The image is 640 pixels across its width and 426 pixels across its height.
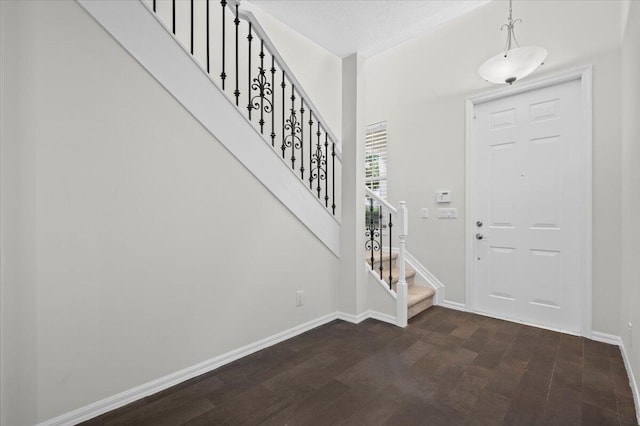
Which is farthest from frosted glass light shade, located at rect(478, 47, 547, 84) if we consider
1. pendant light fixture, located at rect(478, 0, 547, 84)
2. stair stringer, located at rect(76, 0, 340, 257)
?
stair stringer, located at rect(76, 0, 340, 257)

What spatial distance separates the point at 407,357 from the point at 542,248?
70.1 inches

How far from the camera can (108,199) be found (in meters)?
1.62

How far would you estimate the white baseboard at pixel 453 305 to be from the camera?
333cm

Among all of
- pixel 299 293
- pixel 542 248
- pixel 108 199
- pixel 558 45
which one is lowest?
pixel 299 293

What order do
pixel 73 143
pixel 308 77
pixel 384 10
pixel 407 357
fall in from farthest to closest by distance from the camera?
pixel 308 77 < pixel 384 10 < pixel 407 357 < pixel 73 143

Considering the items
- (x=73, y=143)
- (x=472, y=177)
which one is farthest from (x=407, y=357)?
(x=73, y=143)

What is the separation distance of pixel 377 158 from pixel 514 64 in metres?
2.08

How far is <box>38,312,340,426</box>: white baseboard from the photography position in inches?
59.7

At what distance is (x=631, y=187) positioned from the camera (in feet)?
6.56

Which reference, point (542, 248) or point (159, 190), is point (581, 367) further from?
point (159, 190)

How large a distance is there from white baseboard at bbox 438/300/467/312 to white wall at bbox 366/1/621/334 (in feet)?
0.16

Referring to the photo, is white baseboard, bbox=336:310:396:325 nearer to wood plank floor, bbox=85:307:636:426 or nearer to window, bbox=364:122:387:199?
wood plank floor, bbox=85:307:636:426

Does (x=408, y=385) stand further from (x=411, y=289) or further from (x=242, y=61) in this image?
(x=242, y=61)

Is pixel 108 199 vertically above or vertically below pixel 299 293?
above
